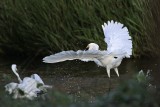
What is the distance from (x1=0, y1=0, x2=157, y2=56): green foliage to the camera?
35.8 feet

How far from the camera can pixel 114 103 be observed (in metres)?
3.21

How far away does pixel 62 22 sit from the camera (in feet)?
36.5

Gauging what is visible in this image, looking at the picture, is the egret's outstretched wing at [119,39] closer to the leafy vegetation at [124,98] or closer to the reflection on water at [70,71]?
the reflection on water at [70,71]

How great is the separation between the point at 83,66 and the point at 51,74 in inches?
37.1

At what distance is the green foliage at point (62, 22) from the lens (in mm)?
10914

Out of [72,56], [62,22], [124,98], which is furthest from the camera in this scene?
[62,22]

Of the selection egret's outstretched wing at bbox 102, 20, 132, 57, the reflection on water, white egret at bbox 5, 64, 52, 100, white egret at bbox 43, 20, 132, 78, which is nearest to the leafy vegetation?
white egret at bbox 5, 64, 52, 100

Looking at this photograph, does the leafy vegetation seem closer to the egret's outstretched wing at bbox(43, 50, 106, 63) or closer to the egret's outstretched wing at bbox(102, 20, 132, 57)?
the egret's outstretched wing at bbox(43, 50, 106, 63)

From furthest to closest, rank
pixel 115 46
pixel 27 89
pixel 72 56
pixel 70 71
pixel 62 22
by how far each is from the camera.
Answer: pixel 62 22 → pixel 70 71 → pixel 115 46 → pixel 72 56 → pixel 27 89

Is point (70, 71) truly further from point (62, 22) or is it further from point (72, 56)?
point (72, 56)

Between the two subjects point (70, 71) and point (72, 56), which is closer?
point (72, 56)

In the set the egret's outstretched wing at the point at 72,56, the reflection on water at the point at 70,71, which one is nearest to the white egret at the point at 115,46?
the egret's outstretched wing at the point at 72,56

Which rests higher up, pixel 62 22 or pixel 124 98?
pixel 62 22

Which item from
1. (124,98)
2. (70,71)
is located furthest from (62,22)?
(124,98)
